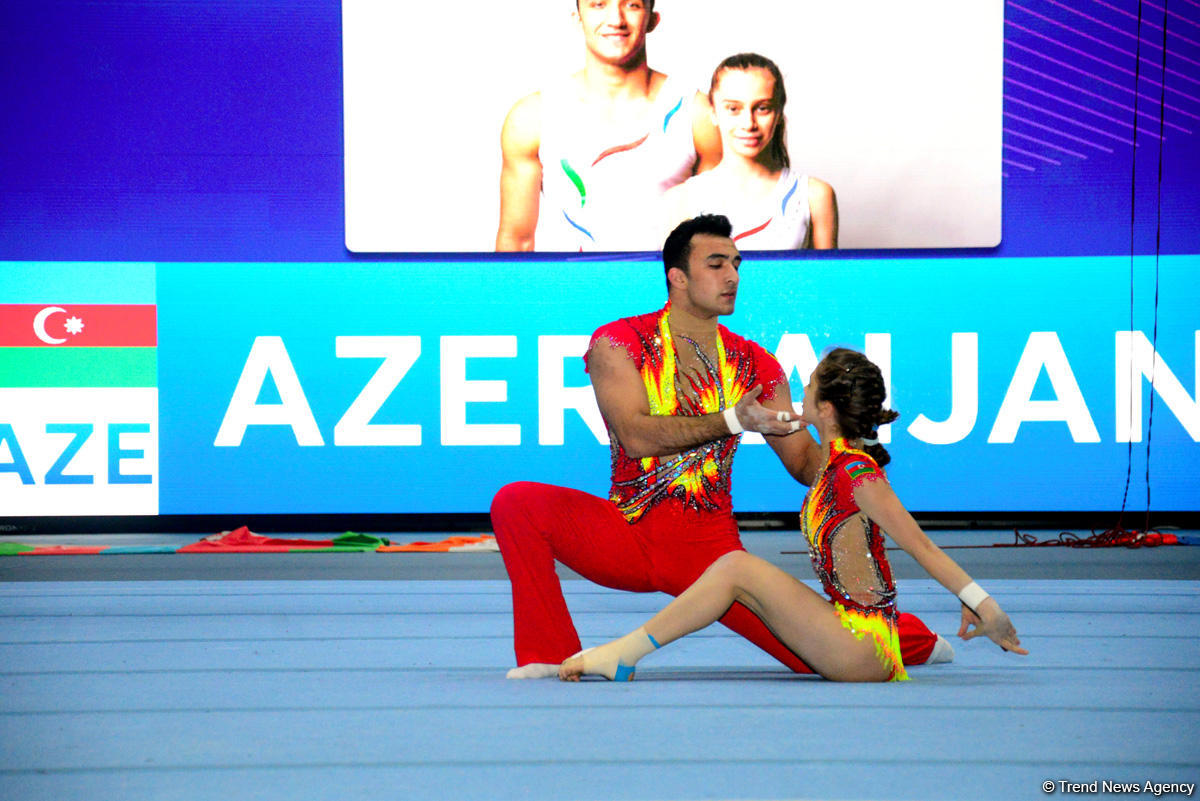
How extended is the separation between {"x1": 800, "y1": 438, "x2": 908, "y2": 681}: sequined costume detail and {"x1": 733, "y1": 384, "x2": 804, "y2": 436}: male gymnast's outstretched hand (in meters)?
0.13

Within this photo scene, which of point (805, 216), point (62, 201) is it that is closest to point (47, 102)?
point (62, 201)

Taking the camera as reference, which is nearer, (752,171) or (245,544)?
(245,544)

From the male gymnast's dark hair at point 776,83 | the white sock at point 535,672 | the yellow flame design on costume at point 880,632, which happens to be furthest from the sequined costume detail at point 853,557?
the male gymnast's dark hair at point 776,83

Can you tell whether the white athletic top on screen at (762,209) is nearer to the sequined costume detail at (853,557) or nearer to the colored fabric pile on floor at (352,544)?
the colored fabric pile on floor at (352,544)

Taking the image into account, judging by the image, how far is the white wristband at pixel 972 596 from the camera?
78.2 inches

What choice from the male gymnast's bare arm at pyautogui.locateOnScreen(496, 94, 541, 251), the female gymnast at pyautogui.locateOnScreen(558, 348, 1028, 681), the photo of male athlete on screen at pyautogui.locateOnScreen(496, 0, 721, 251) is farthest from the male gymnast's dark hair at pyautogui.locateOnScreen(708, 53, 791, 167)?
the female gymnast at pyautogui.locateOnScreen(558, 348, 1028, 681)

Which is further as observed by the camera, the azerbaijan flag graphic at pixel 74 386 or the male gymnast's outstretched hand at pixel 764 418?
the azerbaijan flag graphic at pixel 74 386

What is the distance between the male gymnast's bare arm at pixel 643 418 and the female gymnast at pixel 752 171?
2.66m

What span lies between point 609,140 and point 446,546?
1724 mm

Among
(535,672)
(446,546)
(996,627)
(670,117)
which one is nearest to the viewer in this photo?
(996,627)

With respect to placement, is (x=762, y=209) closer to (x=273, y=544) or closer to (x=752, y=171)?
(x=752, y=171)

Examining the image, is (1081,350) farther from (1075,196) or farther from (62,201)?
(62,201)

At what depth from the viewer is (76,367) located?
5.09m

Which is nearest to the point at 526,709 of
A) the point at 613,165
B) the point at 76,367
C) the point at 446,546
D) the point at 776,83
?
the point at 446,546
